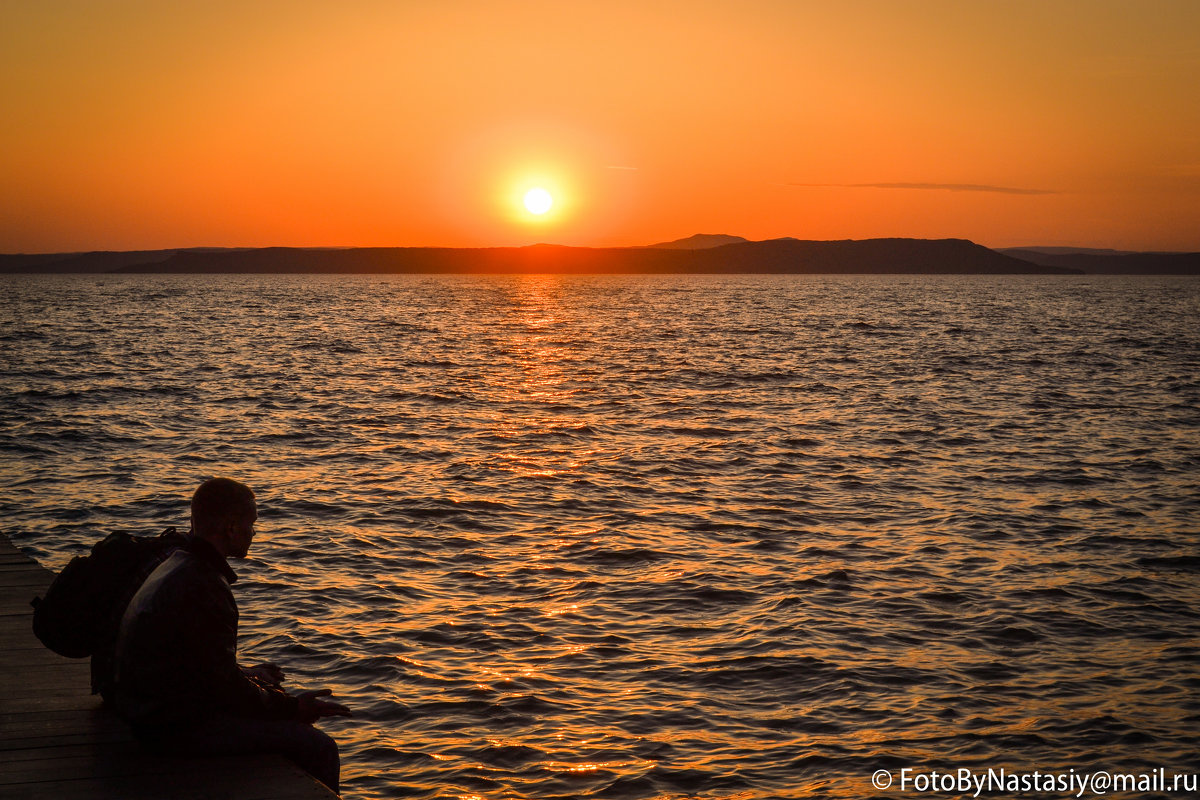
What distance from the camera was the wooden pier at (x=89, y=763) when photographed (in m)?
6.24

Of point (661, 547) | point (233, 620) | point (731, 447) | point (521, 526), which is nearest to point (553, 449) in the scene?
point (731, 447)

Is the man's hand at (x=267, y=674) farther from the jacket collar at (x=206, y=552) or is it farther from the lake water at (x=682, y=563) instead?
the lake water at (x=682, y=563)

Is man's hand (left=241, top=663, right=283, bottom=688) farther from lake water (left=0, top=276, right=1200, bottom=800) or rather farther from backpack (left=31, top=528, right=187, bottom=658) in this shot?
lake water (left=0, top=276, right=1200, bottom=800)

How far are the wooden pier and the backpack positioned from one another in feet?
1.89

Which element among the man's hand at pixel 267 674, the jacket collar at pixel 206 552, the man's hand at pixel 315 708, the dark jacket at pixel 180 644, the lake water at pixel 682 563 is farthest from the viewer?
the lake water at pixel 682 563

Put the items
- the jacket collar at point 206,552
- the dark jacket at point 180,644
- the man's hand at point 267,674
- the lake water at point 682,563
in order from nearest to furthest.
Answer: the dark jacket at point 180,644, the jacket collar at point 206,552, the man's hand at point 267,674, the lake water at point 682,563

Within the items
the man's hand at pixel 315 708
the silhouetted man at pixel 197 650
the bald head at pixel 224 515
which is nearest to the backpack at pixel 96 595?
the silhouetted man at pixel 197 650

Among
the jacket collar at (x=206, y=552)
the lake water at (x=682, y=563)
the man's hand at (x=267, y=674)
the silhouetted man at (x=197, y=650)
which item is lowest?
the lake water at (x=682, y=563)

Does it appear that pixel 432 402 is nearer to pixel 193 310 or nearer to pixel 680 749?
pixel 680 749

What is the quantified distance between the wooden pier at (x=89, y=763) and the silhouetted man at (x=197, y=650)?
0.63 feet

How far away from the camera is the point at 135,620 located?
20.2 ft

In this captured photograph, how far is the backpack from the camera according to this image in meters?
7.00

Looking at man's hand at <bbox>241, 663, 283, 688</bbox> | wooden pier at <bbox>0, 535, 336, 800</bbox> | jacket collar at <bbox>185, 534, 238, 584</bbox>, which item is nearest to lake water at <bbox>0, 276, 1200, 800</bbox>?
man's hand at <bbox>241, 663, 283, 688</bbox>

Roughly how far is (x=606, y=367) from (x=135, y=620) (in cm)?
4602
